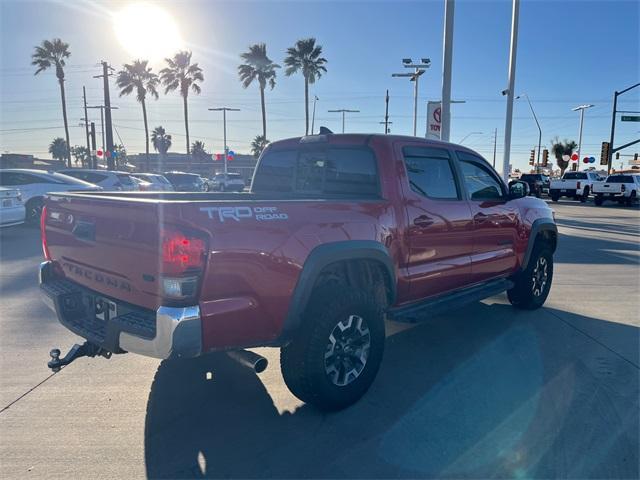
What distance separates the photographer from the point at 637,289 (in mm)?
7211

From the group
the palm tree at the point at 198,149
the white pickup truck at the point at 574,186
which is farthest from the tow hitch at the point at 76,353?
the palm tree at the point at 198,149

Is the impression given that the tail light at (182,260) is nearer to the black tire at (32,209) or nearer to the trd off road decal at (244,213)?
the trd off road decal at (244,213)

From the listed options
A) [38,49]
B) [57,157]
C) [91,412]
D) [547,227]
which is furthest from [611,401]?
[57,157]

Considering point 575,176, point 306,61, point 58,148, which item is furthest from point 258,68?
point 58,148

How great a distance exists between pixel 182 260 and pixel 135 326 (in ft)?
1.74

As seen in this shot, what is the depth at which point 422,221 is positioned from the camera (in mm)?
3979

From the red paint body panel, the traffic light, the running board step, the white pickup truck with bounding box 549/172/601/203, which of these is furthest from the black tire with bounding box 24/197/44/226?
the traffic light

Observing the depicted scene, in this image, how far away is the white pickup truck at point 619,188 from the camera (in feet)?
86.4

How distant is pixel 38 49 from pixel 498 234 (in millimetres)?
43912

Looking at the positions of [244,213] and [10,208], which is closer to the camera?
[244,213]

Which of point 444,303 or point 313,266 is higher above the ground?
point 313,266

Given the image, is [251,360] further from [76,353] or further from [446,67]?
[446,67]

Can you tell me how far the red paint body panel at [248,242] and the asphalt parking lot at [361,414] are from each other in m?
0.71

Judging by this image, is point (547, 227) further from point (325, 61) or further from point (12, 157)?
point (12, 157)
